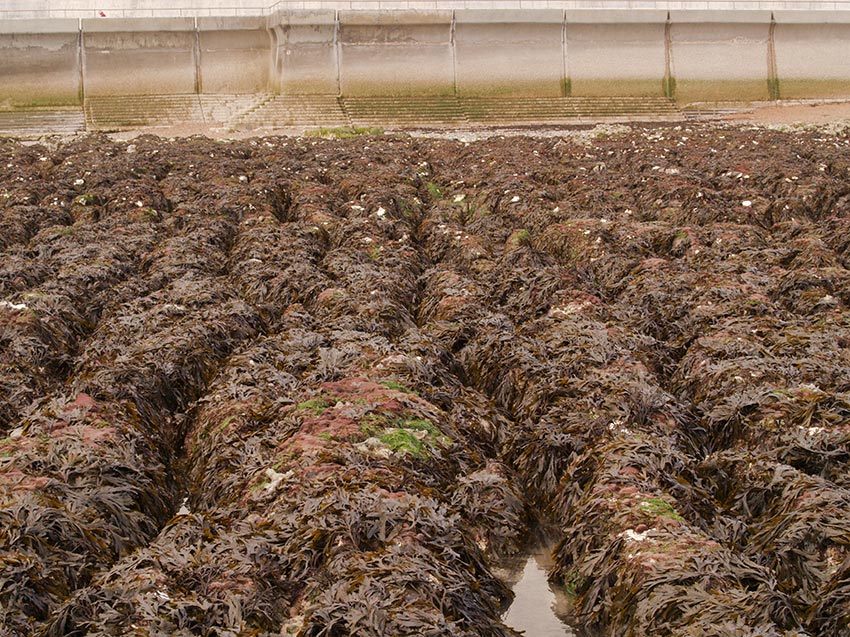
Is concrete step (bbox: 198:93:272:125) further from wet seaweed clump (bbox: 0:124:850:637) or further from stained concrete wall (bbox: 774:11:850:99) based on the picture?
wet seaweed clump (bbox: 0:124:850:637)

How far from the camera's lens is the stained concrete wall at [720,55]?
97.0 ft

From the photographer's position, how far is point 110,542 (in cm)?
403

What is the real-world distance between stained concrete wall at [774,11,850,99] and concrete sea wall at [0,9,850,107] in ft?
0.13

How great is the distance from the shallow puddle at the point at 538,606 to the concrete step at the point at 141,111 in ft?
80.8

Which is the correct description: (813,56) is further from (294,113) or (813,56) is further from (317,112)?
(294,113)

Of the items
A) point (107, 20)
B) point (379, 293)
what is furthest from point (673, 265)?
point (107, 20)

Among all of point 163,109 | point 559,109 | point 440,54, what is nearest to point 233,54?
point 163,109

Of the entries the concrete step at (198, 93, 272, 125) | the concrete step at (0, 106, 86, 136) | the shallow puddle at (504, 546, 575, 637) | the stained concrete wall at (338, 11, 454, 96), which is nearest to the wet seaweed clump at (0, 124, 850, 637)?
the shallow puddle at (504, 546, 575, 637)

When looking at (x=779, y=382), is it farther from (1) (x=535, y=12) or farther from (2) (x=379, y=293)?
(1) (x=535, y=12)

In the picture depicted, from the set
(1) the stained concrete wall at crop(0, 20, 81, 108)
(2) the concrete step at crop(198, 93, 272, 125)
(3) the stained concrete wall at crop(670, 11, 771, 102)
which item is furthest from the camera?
(3) the stained concrete wall at crop(670, 11, 771, 102)

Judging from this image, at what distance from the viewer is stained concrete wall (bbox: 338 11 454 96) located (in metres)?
28.2

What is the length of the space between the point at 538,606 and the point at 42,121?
26571 mm

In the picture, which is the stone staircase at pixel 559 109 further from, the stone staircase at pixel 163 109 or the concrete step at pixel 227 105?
the stone staircase at pixel 163 109

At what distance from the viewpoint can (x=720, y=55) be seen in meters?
29.8
